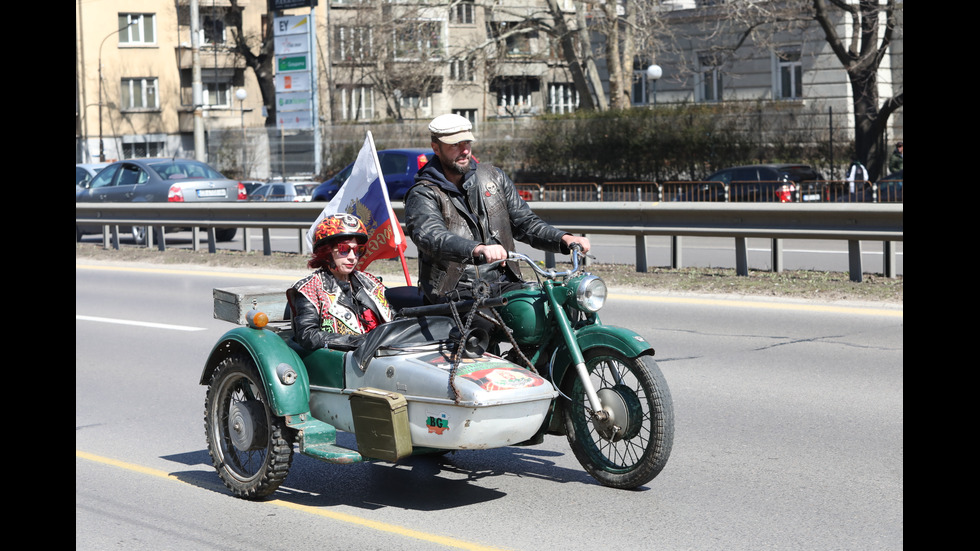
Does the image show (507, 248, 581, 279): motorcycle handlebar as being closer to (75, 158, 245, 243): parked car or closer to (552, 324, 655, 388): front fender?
(552, 324, 655, 388): front fender

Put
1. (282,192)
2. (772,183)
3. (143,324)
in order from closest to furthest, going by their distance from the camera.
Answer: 1. (143,324)
2. (772,183)
3. (282,192)

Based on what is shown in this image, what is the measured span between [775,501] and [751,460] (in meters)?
0.81

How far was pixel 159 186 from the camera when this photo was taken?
2459 centimetres

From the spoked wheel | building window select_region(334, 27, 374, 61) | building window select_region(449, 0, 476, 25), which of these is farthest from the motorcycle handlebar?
building window select_region(449, 0, 476, 25)

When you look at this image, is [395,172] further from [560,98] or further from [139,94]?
[139,94]

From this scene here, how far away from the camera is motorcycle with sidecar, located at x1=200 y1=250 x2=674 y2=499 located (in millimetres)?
5496

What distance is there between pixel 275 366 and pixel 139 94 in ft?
211

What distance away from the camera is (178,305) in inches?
563

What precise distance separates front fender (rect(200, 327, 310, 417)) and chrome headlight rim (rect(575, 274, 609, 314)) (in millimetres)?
1412

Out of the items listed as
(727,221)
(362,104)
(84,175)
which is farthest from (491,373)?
(362,104)

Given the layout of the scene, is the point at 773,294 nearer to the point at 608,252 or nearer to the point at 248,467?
the point at 608,252

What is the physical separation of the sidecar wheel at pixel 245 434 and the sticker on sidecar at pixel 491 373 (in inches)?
35.0

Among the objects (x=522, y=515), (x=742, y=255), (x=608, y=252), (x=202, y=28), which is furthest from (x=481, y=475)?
(x=202, y=28)

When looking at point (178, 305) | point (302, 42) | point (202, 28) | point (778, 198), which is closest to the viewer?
point (178, 305)
